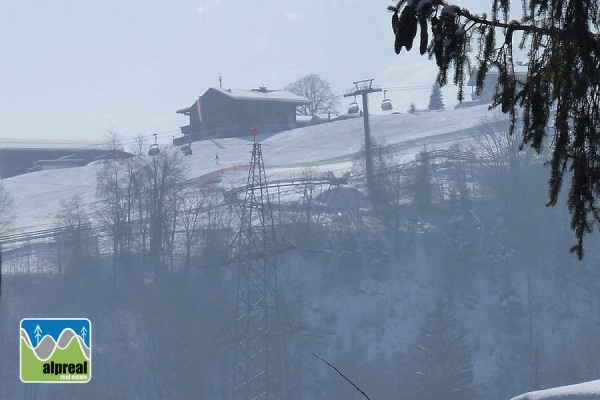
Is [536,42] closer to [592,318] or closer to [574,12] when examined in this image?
[574,12]

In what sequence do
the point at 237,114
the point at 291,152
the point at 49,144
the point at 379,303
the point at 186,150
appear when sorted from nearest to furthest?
the point at 379,303, the point at 291,152, the point at 186,150, the point at 237,114, the point at 49,144

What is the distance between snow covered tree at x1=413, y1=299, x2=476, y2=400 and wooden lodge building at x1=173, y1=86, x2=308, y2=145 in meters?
43.6

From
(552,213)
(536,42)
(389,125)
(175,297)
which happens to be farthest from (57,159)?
(536,42)

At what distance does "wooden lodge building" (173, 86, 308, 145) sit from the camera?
91.9 meters

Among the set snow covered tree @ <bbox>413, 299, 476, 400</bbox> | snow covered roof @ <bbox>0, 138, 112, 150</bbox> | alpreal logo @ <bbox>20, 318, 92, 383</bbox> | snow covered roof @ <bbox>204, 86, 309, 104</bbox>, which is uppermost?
snow covered roof @ <bbox>204, 86, 309, 104</bbox>

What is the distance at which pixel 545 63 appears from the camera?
27.7 ft

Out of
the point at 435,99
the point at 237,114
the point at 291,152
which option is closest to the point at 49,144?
the point at 237,114

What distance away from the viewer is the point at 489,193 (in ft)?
220

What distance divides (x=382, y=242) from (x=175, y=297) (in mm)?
13571

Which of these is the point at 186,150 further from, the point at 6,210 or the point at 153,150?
the point at 6,210

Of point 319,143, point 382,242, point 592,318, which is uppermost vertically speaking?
point 319,143

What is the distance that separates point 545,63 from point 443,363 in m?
41.2

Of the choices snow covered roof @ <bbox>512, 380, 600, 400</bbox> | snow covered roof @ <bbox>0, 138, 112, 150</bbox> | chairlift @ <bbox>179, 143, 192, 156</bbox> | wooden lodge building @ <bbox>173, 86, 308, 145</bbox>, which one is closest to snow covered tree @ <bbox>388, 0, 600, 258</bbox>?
snow covered roof @ <bbox>512, 380, 600, 400</bbox>

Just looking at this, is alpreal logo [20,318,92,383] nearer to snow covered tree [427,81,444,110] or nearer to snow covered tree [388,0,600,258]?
snow covered tree [388,0,600,258]
